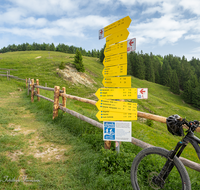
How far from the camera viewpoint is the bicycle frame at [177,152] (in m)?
1.86

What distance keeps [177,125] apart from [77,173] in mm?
2146

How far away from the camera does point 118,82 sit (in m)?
3.02

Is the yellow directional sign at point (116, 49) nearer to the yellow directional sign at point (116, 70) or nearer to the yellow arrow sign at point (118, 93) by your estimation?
the yellow directional sign at point (116, 70)

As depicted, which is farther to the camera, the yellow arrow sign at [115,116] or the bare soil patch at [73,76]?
the bare soil patch at [73,76]

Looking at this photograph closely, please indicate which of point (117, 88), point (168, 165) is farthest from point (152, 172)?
point (117, 88)

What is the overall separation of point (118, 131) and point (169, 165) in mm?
1181

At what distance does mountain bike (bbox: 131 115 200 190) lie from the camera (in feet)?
6.14

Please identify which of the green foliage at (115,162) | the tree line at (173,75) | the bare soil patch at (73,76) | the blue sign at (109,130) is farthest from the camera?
the tree line at (173,75)

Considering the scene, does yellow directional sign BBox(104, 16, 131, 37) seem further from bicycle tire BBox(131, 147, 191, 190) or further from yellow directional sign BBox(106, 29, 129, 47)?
bicycle tire BBox(131, 147, 191, 190)

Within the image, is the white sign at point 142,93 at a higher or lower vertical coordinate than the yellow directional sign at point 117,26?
lower

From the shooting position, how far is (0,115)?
614 cm

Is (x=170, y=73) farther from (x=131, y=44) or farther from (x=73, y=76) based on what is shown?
(x=131, y=44)

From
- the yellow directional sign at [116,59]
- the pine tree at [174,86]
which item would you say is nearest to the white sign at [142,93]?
the yellow directional sign at [116,59]

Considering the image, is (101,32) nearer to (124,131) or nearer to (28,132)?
(124,131)
